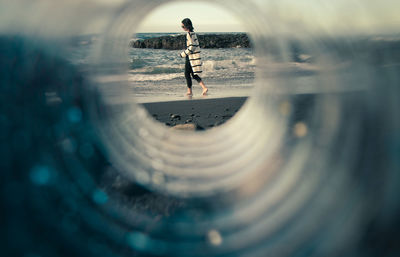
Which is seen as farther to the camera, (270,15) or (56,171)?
(270,15)

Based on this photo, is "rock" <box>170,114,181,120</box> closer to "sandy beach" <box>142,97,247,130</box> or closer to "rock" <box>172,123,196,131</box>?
"sandy beach" <box>142,97,247,130</box>

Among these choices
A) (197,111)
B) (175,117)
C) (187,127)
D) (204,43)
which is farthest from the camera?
(204,43)

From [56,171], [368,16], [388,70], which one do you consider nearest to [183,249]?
[56,171]

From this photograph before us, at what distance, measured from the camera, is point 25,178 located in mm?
2082

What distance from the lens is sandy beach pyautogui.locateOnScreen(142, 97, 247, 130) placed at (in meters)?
5.58

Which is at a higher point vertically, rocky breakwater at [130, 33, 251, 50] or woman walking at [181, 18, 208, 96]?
rocky breakwater at [130, 33, 251, 50]

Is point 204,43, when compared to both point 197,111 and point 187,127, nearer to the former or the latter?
point 197,111

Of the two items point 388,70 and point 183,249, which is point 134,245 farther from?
point 388,70

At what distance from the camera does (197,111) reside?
635cm

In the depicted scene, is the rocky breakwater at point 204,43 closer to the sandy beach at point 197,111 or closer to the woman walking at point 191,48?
the woman walking at point 191,48

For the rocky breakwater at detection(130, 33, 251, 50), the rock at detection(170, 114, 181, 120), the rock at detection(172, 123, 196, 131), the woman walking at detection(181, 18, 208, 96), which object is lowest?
the rock at detection(172, 123, 196, 131)

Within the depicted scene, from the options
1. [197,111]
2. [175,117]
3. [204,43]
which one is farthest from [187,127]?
[204,43]

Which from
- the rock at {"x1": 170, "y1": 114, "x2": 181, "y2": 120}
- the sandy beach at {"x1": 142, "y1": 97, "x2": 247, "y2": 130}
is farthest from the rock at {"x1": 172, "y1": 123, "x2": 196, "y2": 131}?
the rock at {"x1": 170, "y1": 114, "x2": 181, "y2": 120}

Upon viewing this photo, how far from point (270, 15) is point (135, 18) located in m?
1.81
